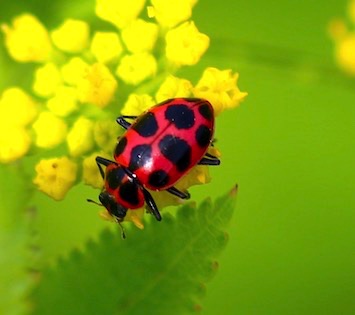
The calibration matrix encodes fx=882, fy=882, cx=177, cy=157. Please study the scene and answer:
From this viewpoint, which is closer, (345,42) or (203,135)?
(203,135)

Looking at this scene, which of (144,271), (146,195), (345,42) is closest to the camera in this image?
(144,271)

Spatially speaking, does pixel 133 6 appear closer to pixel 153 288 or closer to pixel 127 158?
pixel 127 158

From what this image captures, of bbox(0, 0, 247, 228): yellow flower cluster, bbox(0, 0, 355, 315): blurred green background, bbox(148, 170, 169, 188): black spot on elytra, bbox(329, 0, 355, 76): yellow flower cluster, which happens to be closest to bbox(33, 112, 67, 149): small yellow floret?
bbox(0, 0, 247, 228): yellow flower cluster

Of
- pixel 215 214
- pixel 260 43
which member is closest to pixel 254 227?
pixel 260 43

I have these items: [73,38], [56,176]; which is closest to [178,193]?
[56,176]

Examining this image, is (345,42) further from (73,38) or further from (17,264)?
(17,264)

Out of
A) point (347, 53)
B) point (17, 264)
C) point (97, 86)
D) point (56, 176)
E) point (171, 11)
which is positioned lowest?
point (17, 264)

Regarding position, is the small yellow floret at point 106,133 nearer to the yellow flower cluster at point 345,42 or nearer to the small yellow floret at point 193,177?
the small yellow floret at point 193,177

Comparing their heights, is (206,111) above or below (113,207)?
above

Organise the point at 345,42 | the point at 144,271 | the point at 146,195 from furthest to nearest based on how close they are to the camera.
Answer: the point at 345,42, the point at 146,195, the point at 144,271
